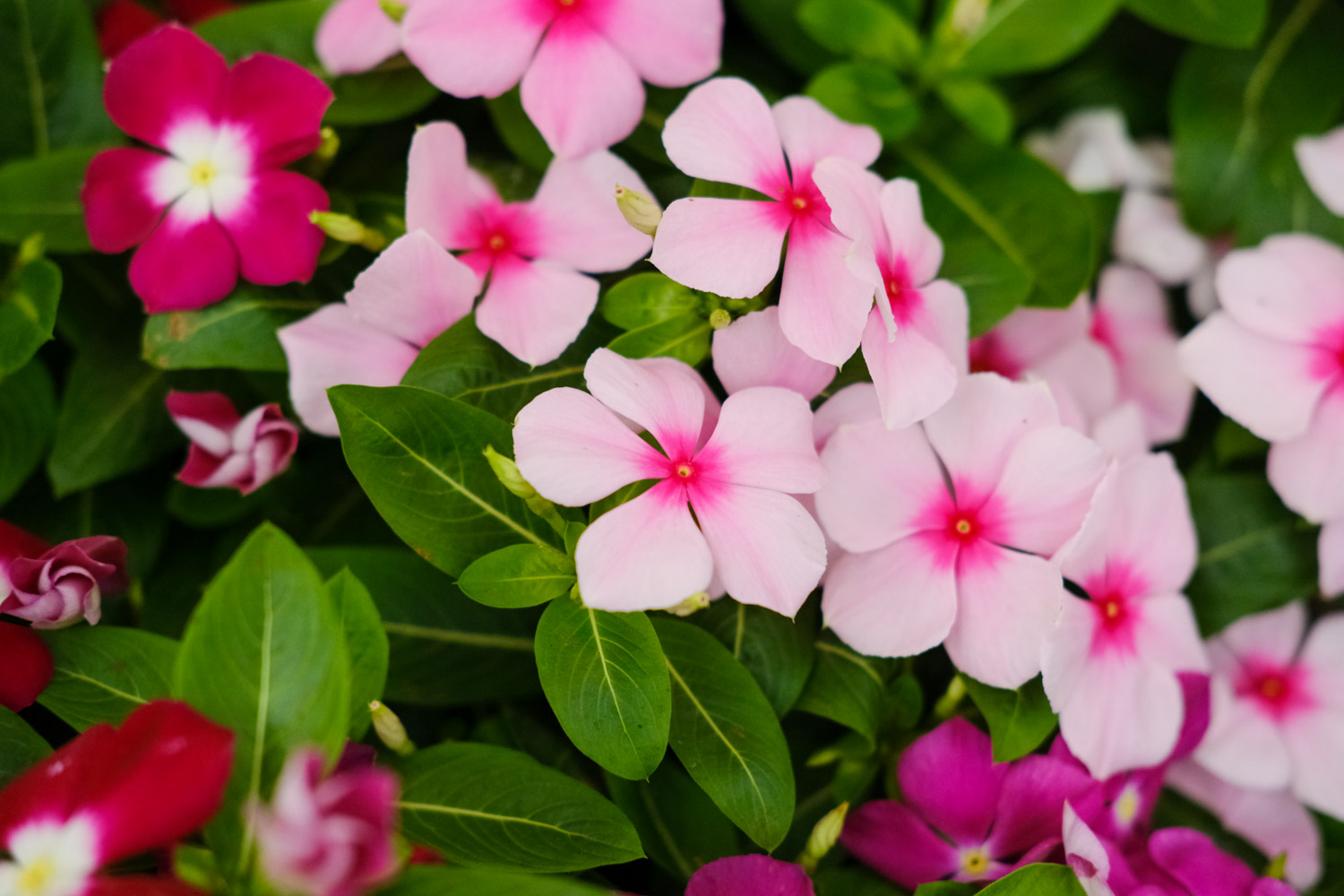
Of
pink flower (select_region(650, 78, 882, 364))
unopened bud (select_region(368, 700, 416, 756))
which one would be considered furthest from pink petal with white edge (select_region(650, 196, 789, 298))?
unopened bud (select_region(368, 700, 416, 756))

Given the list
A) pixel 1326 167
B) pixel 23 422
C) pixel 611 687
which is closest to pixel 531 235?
pixel 611 687

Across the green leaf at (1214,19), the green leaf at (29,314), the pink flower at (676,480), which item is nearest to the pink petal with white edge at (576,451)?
the pink flower at (676,480)

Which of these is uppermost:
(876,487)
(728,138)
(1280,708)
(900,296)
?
(728,138)

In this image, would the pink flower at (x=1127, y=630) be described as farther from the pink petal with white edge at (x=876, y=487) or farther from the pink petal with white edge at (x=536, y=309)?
the pink petal with white edge at (x=536, y=309)

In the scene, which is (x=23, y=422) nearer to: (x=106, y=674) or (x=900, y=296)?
(x=106, y=674)

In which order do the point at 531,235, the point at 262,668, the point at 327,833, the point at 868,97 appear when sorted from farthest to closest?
the point at 868,97 < the point at 531,235 < the point at 262,668 < the point at 327,833

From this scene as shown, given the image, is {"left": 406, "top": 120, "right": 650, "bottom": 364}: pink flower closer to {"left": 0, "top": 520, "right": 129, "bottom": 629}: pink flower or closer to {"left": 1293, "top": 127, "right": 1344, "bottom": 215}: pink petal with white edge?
{"left": 0, "top": 520, "right": 129, "bottom": 629}: pink flower
